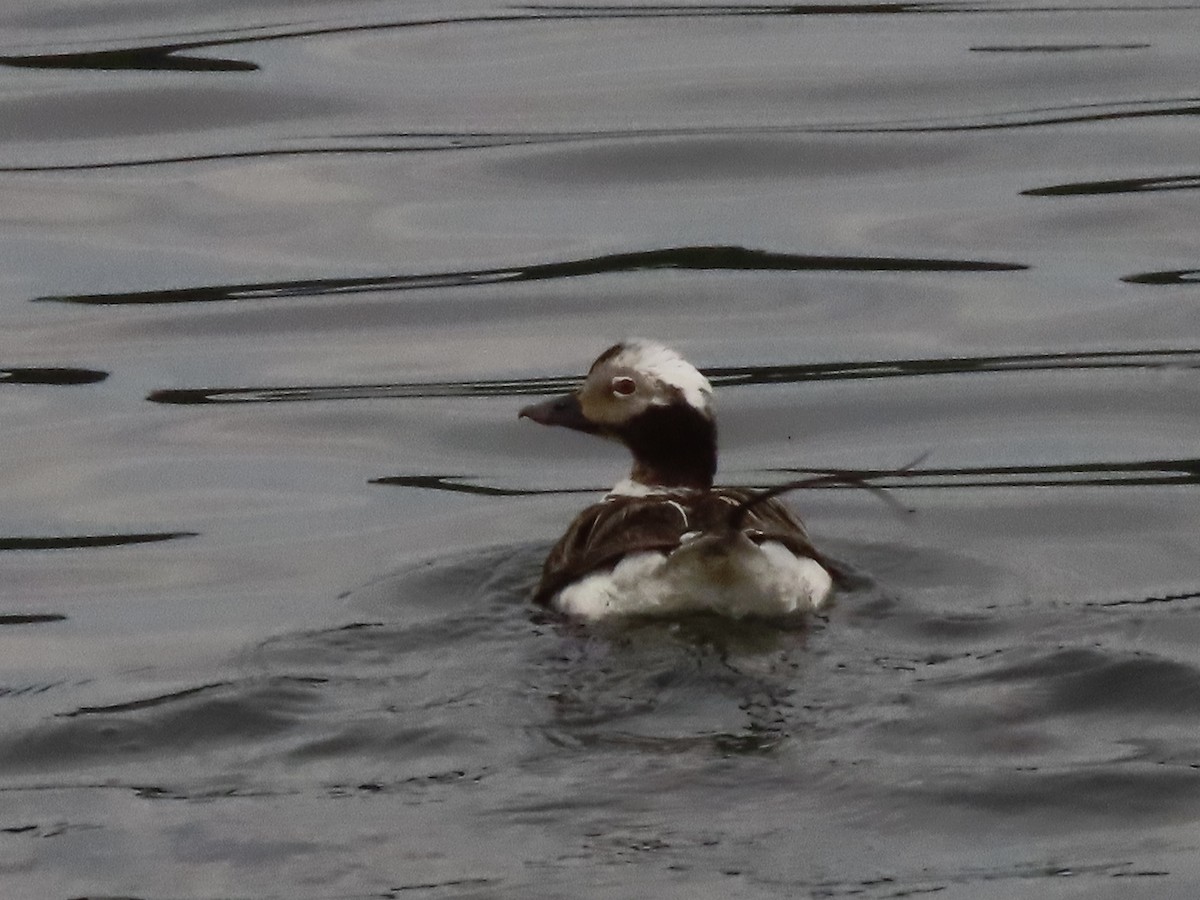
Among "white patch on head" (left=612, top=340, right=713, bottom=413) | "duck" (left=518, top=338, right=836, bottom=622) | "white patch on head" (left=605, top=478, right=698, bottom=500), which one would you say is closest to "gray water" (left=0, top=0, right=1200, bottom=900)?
"duck" (left=518, top=338, right=836, bottom=622)

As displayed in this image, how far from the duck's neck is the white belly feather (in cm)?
82

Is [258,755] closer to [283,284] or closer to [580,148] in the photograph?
[283,284]

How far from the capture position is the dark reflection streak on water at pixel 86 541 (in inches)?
404

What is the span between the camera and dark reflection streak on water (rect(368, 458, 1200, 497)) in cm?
1071

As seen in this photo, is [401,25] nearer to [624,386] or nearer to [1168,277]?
[1168,277]

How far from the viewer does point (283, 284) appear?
526 inches

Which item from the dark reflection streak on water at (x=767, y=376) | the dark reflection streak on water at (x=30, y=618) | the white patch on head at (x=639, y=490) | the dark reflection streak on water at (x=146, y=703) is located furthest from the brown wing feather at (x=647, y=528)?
the dark reflection streak on water at (x=767, y=376)

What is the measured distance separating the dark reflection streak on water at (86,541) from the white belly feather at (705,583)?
2.19 m

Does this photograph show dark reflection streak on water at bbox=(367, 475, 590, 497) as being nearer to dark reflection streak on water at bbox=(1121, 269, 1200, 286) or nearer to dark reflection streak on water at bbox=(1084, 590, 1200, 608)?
dark reflection streak on water at bbox=(1084, 590, 1200, 608)

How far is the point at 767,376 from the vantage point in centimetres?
1223

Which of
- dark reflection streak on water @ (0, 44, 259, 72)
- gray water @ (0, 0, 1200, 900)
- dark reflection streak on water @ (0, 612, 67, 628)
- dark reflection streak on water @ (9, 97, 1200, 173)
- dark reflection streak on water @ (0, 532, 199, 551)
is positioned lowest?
dark reflection streak on water @ (0, 612, 67, 628)

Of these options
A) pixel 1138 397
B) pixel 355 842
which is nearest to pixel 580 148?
pixel 1138 397

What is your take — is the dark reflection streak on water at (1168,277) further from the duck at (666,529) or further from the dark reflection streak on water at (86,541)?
the dark reflection streak on water at (86,541)

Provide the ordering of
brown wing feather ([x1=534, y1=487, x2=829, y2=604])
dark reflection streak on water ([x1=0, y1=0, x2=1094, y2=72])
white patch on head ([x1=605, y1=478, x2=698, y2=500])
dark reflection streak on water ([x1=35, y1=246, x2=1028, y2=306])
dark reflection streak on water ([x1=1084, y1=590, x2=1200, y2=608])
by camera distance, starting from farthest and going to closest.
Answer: dark reflection streak on water ([x1=0, y1=0, x2=1094, y2=72])
dark reflection streak on water ([x1=35, y1=246, x2=1028, y2=306])
white patch on head ([x1=605, y1=478, x2=698, y2=500])
dark reflection streak on water ([x1=1084, y1=590, x2=1200, y2=608])
brown wing feather ([x1=534, y1=487, x2=829, y2=604])
